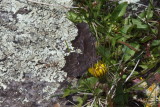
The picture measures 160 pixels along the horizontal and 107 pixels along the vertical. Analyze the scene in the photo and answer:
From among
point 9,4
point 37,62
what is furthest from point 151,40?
point 9,4

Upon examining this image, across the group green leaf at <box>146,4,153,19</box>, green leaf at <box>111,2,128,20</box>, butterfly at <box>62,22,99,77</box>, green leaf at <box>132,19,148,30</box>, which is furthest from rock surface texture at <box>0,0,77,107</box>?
green leaf at <box>146,4,153,19</box>

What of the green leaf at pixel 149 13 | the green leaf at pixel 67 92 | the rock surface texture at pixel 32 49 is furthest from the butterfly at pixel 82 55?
the green leaf at pixel 149 13

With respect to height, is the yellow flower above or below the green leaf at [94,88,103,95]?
above

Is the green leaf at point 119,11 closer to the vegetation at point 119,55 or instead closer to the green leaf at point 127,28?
the vegetation at point 119,55

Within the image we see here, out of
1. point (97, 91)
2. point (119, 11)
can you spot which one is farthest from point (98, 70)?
point (119, 11)

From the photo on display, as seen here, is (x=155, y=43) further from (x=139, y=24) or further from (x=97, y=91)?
(x=97, y=91)

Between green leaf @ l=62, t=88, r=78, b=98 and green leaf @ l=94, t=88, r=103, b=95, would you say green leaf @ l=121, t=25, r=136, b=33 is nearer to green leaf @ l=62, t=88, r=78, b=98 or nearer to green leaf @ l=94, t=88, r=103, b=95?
green leaf @ l=94, t=88, r=103, b=95
